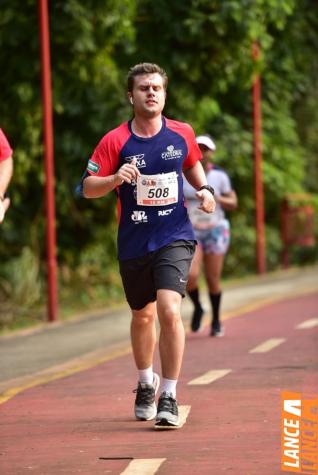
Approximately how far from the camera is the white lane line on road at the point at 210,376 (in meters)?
10.2


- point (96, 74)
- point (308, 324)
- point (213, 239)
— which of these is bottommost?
point (308, 324)

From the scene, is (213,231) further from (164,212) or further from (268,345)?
(164,212)

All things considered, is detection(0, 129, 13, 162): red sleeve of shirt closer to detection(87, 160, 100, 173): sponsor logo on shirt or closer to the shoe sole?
detection(87, 160, 100, 173): sponsor logo on shirt

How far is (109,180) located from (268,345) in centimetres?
502

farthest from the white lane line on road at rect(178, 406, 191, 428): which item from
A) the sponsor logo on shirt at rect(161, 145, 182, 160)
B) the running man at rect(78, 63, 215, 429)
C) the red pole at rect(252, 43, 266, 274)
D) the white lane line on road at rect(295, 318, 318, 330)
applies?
the red pole at rect(252, 43, 266, 274)

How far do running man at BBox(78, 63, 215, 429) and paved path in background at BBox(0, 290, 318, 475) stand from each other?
384 millimetres

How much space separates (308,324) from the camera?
15.1m

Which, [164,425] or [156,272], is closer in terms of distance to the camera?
[164,425]

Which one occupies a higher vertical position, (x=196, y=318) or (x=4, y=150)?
(x=4, y=150)

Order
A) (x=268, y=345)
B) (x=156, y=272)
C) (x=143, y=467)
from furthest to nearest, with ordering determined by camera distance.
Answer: (x=268, y=345)
(x=156, y=272)
(x=143, y=467)

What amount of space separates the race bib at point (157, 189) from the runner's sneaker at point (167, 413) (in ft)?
3.46

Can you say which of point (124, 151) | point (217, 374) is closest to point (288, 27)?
point (217, 374)

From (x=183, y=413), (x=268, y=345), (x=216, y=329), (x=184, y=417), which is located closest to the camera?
(x=184, y=417)

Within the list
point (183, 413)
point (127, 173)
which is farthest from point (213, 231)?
point (127, 173)
